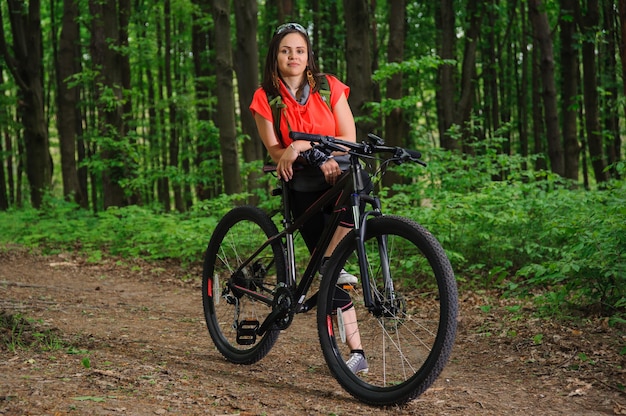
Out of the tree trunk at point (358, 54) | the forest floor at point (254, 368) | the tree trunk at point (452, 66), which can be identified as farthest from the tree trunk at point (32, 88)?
the forest floor at point (254, 368)

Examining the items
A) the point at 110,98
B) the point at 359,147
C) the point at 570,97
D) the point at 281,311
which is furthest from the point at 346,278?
the point at 570,97

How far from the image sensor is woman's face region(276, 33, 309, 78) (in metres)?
4.04

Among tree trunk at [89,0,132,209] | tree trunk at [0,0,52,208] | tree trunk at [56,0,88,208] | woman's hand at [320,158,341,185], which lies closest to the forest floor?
woman's hand at [320,158,341,185]

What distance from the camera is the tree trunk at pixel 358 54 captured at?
10141mm

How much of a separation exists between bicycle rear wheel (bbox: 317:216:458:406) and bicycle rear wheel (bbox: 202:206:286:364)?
588 mm

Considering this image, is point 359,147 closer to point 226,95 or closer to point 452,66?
point 226,95

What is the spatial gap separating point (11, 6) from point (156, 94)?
13.2 meters

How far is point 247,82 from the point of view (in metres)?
12.5

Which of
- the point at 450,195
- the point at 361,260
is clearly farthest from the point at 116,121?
the point at 361,260

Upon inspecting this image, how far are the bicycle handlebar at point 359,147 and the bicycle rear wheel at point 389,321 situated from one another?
0.36 meters

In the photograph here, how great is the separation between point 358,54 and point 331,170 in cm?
687

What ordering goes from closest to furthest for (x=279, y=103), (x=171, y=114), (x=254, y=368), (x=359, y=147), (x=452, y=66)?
(x=359, y=147) < (x=279, y=103) < (x=254, y=368) < (x=452, y=66) < (x=171, y=114)

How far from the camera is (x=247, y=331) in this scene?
4.41m

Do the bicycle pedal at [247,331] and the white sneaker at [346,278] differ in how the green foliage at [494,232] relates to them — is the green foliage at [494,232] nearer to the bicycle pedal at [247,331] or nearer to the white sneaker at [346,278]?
the bicycle pedal at [247,331]
